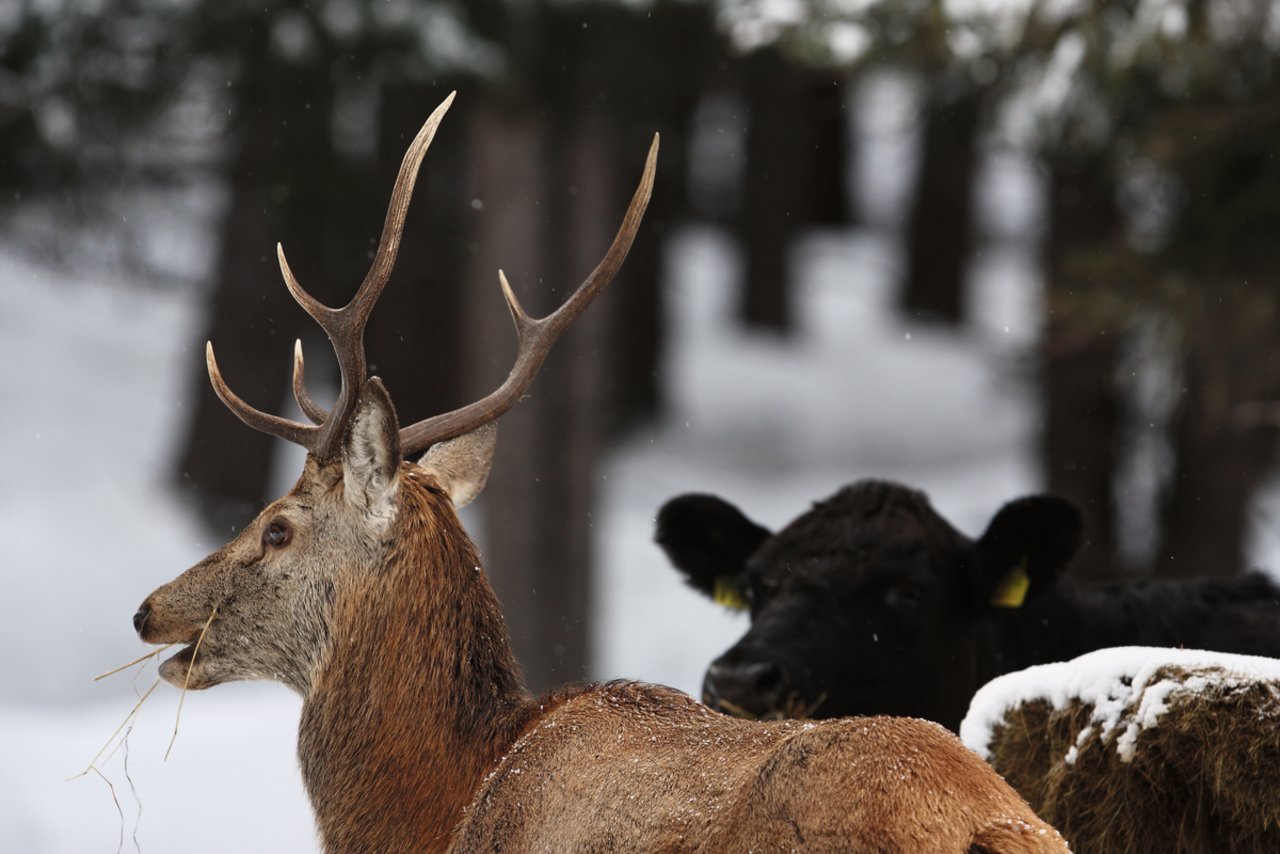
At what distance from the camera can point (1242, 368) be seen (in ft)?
41.9

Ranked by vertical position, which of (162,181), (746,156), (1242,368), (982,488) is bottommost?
(982,488)

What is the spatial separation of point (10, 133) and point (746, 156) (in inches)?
594

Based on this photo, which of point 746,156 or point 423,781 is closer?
point 423,781

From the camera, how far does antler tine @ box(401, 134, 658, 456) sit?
5602 mm

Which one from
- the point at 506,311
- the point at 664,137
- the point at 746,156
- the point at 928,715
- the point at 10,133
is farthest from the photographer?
the point at 746,156

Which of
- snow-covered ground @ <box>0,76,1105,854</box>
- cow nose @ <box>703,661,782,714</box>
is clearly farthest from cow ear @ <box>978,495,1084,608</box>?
snow-covered ground @ <box>0,76,1105,854</box>

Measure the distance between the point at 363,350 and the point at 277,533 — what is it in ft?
2.14

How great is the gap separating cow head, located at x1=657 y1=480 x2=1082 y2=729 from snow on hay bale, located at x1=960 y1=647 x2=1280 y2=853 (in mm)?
1068

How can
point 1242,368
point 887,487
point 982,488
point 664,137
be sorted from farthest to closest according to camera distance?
1. point 982,488
2. point 664,137
3. point 1242,368
4. point 887,487

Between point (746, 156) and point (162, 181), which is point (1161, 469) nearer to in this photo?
point (162, 181)

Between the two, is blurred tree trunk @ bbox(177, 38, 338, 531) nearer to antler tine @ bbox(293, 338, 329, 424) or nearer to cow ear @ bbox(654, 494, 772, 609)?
cow ear @ bbox(654, 494, 772, 609)

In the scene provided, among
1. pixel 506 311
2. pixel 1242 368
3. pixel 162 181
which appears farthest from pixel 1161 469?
pixel 162 181

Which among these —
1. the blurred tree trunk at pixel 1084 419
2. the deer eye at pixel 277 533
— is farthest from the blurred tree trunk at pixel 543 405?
the deer eye at pixel 277 533

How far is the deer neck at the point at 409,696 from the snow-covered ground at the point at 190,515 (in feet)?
10.2
